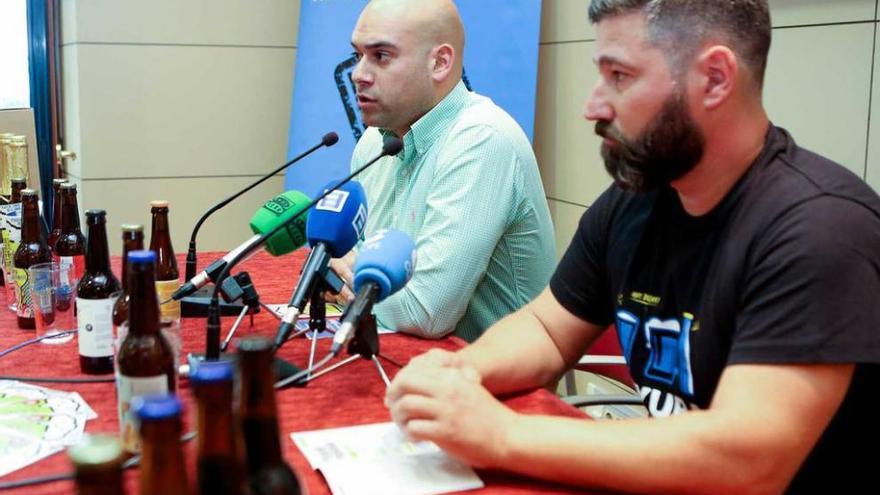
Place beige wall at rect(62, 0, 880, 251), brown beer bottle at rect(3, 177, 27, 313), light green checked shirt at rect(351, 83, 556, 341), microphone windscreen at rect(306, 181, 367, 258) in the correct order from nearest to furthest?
microphone windscreen at rect(306, 181, 367, 258), light green checked shirt at rect(351, 83, 556, 341), brown beer bottle at rect(3, 177, 27, 313), beige wall at rect(62, 0, 880, 251)

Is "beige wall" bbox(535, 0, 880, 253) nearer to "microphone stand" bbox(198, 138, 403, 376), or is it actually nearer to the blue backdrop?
the blue backdrop

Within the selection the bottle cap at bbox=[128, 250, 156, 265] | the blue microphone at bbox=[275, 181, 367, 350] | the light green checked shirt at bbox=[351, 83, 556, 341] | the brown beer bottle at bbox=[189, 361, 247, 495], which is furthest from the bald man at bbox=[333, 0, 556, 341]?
the brown beer bottle at bbox=[189, 361, 247, 495]

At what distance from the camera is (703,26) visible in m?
1.27

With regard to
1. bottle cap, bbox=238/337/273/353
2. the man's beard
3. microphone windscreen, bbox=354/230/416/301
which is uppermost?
the man's beard

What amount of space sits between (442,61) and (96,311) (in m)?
1.22

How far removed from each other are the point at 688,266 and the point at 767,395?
297 mm

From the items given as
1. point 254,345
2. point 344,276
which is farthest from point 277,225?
point 254,345

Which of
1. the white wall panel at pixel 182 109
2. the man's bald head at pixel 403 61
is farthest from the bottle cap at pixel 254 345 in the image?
the white wall panel at pixel 182 109

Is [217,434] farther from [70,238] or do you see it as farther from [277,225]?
[70,238]

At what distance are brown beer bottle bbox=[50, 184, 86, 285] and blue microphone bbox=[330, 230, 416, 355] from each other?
0.73 meters

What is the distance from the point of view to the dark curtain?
156 inches

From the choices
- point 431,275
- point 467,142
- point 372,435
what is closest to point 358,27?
point 467,142

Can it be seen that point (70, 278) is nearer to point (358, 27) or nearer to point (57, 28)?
point (358, 27)

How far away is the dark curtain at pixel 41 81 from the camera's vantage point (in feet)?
13.0
